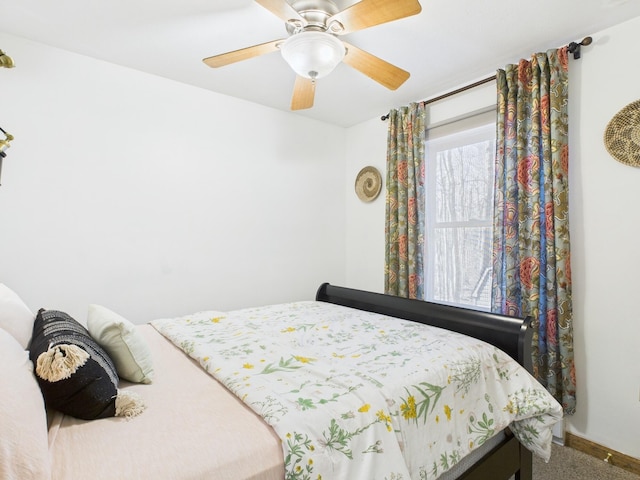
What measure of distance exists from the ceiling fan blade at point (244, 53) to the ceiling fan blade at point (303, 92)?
278 mm

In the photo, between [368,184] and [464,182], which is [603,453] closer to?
[464,182]

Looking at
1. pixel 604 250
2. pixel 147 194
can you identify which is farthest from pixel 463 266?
pixel 147 194

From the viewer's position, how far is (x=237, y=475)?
2.64ft

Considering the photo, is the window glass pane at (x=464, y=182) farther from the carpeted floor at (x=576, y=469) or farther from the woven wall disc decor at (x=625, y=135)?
the carpeted floor at (x=576, y=469)

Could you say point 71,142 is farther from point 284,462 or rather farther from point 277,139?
point 284,462

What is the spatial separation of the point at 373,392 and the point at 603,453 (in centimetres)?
181

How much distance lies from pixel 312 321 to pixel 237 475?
1.25m

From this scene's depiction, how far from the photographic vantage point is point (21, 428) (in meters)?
0.70

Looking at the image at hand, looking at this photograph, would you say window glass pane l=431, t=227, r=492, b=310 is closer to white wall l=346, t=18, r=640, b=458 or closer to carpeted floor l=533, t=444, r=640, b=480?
white wall l=346, t=18, r=640, b=458

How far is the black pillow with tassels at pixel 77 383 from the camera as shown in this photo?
3.00 ft

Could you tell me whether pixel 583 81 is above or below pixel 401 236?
above

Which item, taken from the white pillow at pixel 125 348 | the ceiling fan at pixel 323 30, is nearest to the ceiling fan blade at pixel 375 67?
the ceiling fan at pixel 323 30

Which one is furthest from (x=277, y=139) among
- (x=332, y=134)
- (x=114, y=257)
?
(x=114, y=257)

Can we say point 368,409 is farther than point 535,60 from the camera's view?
No
